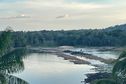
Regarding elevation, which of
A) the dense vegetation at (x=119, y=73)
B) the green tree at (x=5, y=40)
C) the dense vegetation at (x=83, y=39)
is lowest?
the dense vegetation at (x=83, y=39)

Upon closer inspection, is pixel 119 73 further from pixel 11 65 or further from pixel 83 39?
pixel 83 39

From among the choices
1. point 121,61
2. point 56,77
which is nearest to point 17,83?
point 121,61

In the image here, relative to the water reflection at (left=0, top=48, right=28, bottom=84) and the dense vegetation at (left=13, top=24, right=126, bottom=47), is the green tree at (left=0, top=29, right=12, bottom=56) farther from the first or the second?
the dense vegetation at (left=13, top=24, right=126, bottom=47)

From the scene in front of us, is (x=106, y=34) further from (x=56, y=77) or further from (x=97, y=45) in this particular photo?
(x=56, y=77)

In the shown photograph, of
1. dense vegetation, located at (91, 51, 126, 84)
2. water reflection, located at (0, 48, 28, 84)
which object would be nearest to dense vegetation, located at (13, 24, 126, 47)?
dense vegetation, located at (91, 51, 126, 84)

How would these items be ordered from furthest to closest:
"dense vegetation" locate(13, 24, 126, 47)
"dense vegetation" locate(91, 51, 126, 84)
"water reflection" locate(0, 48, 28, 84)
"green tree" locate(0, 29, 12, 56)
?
"dense vegetation" locate(13, 24, 126, 47) < "dense vegetation" locate(91, 51, 126, 84) < "green tree" locate(0, 29, 12, 56) < "water reflection" locate(0, 48, 28, 84)

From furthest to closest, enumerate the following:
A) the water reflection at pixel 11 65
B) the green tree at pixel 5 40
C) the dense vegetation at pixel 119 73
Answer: the dense vegetation at pixel 119 73, the green tree at pixel 5 40, the water reflection at pixel 11 65

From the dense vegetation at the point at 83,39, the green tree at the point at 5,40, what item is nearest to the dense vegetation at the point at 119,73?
the green tree at the point at 5,40

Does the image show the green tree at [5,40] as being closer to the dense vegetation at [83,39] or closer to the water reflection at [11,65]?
the water reflection at [11,65]
